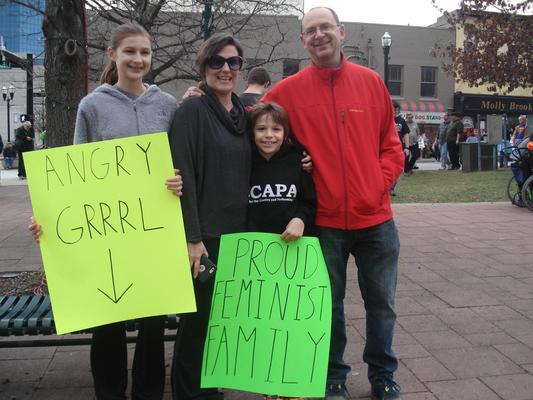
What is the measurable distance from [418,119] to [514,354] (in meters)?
29.7

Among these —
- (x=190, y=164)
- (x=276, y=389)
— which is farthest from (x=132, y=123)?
(x=276, y=389)

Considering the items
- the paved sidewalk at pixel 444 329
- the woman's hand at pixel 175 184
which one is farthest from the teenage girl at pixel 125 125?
the paved sidewalk at pixel 444 329

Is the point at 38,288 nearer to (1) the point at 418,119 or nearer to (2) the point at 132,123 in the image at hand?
(2) the point at 132,123

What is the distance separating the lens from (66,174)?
2.68 m

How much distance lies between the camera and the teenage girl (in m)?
2.72

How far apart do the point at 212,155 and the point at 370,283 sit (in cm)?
109

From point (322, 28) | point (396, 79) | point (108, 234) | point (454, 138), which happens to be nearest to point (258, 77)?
point (322, 28)

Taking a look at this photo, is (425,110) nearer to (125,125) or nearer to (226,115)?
(226,115)

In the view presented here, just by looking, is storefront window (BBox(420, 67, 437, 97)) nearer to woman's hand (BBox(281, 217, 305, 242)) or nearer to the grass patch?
the grass patch

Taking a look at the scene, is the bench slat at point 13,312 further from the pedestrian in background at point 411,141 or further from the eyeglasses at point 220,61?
the pedestrian in background at point 411,141

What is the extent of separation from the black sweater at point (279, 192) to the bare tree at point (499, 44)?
19.6 m

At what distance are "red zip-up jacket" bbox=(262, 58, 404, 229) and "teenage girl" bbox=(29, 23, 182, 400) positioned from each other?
676 millimetres

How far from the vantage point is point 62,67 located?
16.4ft

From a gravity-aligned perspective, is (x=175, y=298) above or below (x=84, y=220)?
below
